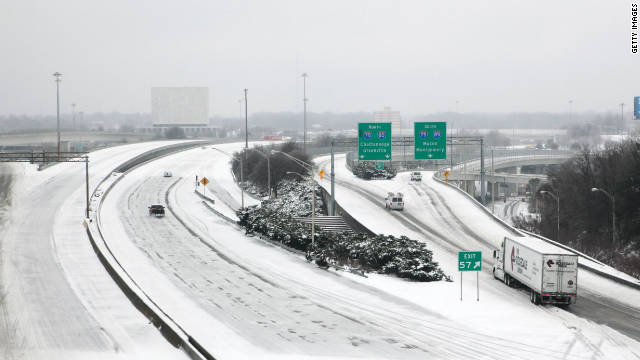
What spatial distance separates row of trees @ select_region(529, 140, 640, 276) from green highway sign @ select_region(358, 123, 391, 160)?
1852cm

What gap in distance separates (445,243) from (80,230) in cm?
3359

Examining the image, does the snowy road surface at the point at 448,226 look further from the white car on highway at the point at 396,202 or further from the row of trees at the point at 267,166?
the row of trees at the point at 267,166

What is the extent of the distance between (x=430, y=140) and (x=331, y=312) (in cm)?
2815

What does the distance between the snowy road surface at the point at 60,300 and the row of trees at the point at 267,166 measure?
3270 centimetres

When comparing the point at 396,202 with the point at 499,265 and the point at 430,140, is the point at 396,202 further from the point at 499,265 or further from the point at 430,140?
the point at 499,265

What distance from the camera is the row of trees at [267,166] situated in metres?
99.6

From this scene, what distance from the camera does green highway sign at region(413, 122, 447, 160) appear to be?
2200 inches

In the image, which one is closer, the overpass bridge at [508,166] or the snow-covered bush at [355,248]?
the snow-covered bush at [355,248]

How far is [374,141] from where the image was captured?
55438 millimetres

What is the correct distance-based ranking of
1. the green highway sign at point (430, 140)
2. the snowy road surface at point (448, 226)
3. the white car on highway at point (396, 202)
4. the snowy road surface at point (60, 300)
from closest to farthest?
1. the snowy road surface at point (60, 300)
2. the snowy road surface at point (448, 226)
3. the green highway sign at point (430, 140)
4. the white car on highway at point (396, 202)

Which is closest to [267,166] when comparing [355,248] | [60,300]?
[355,248]

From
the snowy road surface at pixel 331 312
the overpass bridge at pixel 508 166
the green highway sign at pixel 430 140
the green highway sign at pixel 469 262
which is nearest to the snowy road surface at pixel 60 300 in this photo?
the snowy road surface at pixel 331 312

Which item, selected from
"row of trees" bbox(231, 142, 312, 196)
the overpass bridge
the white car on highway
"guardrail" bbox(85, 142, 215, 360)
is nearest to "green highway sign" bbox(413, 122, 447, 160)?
the white car on highway

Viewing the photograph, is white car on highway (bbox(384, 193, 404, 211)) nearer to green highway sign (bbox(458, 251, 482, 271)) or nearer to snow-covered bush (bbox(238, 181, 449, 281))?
snow-covered bush (bbox(238, 181, 449, 281))
